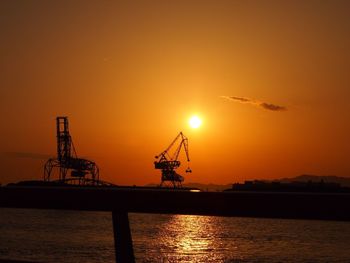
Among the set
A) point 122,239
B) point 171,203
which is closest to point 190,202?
point 171,203

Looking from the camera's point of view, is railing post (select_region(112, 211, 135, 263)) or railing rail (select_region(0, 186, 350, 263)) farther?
railing post (select_region(112, 211, 135, 263))

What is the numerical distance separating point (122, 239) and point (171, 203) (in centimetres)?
34

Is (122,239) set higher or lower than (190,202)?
lower

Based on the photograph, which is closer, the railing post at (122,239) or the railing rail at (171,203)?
the railing rail at (171,203)

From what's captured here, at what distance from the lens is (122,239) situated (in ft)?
8.90

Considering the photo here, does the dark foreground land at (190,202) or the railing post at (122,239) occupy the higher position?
the dark foreground land at (190,202)

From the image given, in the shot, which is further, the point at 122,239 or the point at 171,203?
the point at 122,239

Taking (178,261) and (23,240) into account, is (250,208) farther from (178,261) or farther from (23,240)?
(23,240)

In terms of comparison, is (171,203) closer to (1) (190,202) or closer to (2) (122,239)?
(1) (190,202)

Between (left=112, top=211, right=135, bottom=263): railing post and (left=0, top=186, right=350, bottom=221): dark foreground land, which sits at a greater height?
(left=0, top=186, right=350, bottom=221): dark foreground land

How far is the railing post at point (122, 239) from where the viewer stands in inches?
105

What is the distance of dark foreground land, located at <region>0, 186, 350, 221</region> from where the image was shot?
229cm

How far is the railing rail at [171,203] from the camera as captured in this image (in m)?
2.29

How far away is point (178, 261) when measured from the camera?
124 ft
